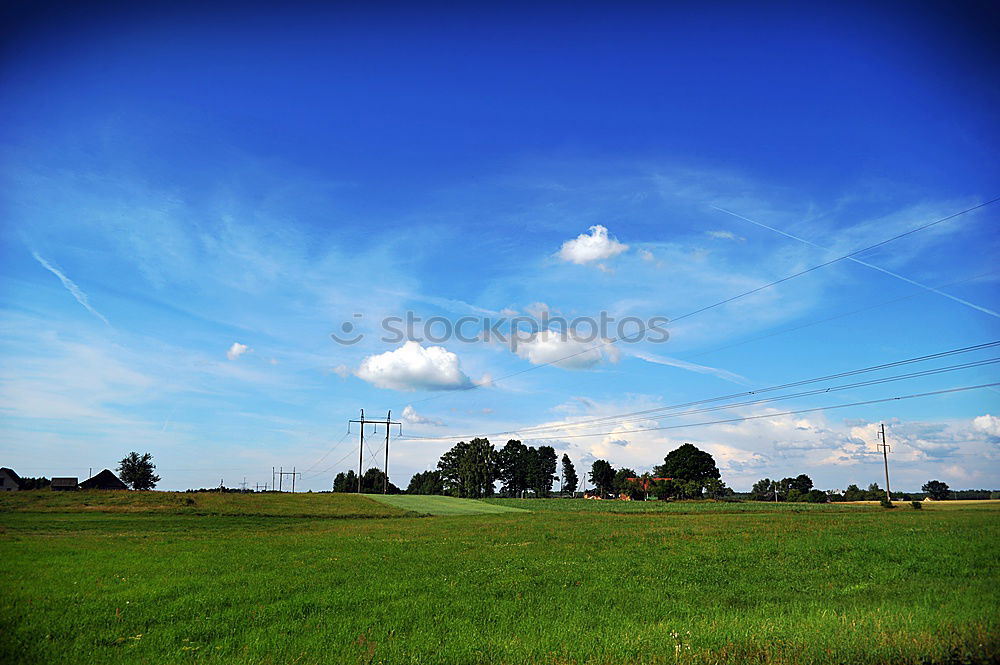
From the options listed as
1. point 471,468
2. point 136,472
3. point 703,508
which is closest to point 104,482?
point 136,472

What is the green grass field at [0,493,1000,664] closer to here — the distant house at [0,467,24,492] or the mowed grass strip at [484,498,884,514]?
the mowed grass strip at [484,498,884,514]

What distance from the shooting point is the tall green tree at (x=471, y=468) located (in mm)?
169000

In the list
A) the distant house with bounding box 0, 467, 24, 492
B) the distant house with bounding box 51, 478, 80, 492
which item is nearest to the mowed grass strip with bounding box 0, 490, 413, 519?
the distant house with bounding box 51, 478, 80, 492

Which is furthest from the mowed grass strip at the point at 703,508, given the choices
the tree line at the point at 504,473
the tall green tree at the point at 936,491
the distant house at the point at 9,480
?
the distant house at the point at 9,480

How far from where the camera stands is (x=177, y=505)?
71.9m

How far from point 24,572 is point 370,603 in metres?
13.1

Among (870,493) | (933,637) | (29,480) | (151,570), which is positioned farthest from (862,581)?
(29,480)

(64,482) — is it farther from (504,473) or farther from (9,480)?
(504,473)

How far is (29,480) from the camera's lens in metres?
138

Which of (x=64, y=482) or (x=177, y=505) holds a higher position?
(x=64, y=482)

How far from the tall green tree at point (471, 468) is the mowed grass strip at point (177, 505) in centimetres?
8321

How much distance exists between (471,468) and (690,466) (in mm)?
58776

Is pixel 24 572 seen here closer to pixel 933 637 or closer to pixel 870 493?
pixel 933 637

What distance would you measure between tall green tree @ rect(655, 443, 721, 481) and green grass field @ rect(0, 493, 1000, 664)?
14826 centimetres
